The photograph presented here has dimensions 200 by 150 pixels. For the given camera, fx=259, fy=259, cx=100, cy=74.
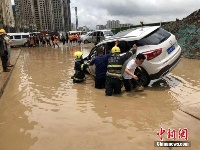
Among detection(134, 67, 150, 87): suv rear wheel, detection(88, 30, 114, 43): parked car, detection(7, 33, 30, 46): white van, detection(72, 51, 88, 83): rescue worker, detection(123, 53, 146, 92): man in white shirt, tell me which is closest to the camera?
detection(123, 53, 146, 92): man in white shirt

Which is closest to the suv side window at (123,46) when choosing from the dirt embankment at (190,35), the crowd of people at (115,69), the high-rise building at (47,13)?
the crowd of people at (115,69)

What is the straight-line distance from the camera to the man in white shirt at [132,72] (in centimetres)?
649

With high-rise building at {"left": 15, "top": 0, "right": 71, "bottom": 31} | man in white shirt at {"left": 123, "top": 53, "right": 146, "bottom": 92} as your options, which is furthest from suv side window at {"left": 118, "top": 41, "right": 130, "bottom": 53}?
high-rise building at {"left": 15, "top": 0, "right": 71, "bottom": 31}

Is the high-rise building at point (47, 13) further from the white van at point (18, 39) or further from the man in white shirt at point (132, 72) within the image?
the man in white shirt at point (132, 72)

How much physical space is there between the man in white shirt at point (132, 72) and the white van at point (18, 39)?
25508mm

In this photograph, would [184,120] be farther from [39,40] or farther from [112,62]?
[39,40]

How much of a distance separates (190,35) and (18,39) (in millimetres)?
21570

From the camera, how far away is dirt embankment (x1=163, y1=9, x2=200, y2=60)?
44.9 feet

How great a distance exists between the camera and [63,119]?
209 inches

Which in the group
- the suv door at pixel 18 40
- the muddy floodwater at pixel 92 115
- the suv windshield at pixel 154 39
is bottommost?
the muddy floodwater at pixel 92 115

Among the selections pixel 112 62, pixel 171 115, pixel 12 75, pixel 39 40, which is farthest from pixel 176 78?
pixel 39 40

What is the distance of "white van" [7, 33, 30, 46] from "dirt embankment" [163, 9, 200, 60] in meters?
19.3

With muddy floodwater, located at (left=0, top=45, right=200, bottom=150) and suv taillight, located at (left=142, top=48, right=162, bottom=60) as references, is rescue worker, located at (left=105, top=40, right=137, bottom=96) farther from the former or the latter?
suv taillight, located at (left=142, top=48, right=162, bottom=60)

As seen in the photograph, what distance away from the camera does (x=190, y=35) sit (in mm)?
15195
